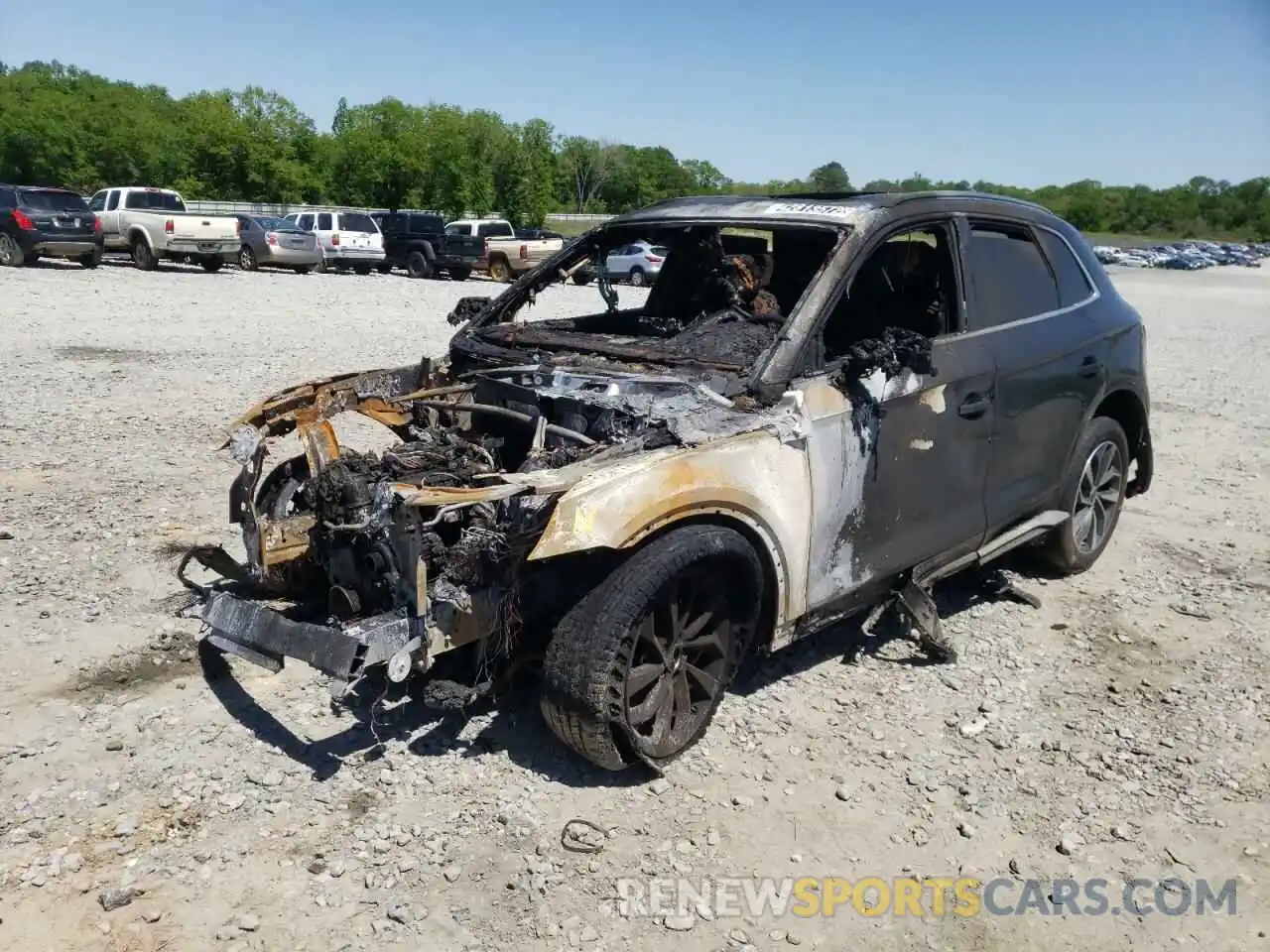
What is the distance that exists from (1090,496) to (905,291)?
1821 mm

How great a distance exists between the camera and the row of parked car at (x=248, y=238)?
20141 millimetres

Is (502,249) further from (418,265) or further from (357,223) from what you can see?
(357,223)

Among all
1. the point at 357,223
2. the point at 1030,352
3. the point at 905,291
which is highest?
the point at 357,223

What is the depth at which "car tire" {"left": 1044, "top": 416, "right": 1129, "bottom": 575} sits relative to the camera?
5.23 meters

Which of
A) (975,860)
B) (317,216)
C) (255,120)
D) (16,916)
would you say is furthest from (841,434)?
(255,120)

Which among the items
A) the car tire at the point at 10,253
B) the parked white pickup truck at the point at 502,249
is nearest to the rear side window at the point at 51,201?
the car tire at the point at 10,253

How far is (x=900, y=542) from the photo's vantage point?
4.17 meters

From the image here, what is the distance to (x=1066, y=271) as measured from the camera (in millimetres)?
5195

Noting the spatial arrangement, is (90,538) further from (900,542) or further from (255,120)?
(255,120)

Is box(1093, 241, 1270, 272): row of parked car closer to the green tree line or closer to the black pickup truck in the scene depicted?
the green tree line

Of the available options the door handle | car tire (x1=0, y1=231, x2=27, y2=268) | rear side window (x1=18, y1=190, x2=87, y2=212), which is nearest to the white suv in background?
rear side window (x1=18, y1=190, x2=87, y2=212)

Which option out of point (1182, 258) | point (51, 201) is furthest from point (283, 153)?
point (1182, 258)

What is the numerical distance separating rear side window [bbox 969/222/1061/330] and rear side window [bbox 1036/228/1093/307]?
76 mm

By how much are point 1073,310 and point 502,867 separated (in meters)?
3.84
